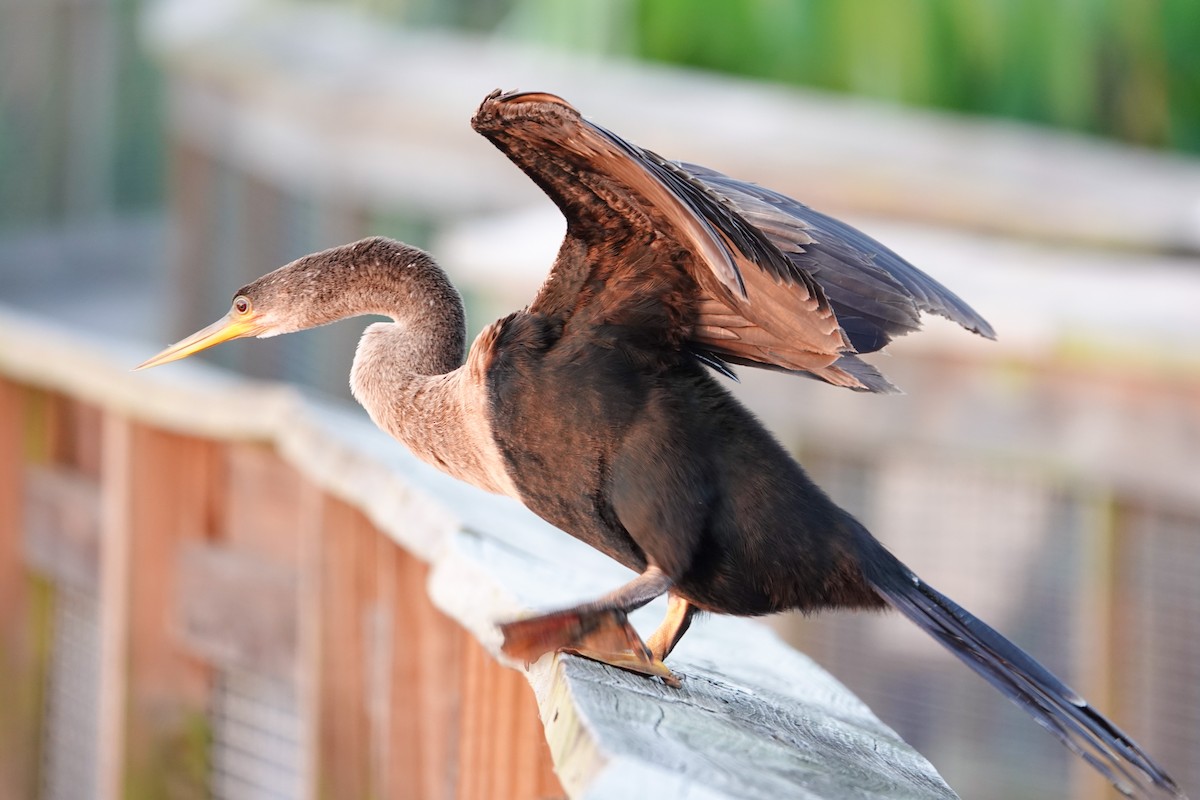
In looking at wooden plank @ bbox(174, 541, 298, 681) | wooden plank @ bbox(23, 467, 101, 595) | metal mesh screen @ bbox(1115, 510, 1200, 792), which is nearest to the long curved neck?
wooden plank @ bbox(174, 541, 298, 681)

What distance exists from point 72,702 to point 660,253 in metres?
2.02

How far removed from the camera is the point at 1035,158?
519cm

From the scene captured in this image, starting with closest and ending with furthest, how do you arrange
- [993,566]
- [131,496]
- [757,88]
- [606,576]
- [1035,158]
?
1. [606,576]
2. [131,496]
3. [993,566]
4. [1035,158]
5. [757,88]

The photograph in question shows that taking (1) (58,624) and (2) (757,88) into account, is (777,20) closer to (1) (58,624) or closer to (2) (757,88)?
(2) (757,88)

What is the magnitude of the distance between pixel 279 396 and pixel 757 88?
4155mm

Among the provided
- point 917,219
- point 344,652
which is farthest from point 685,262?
point 917,219

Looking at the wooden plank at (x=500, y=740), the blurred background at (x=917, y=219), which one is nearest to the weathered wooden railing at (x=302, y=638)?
the wooden plank at (x=500, y=740)

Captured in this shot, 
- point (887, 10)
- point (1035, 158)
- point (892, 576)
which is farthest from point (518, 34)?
point (892, 576)

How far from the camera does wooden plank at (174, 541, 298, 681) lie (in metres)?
2.45

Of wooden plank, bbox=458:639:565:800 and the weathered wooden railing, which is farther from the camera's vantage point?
wooden plank, bbox=458:639:565:800

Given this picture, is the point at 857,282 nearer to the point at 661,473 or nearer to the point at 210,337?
the point at 661,473

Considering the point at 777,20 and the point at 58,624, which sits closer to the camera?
the point at 58,624

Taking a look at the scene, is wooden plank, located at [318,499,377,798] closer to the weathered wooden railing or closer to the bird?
the weathered wooden railing

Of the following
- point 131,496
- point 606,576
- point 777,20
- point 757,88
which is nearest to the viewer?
point 606,576
